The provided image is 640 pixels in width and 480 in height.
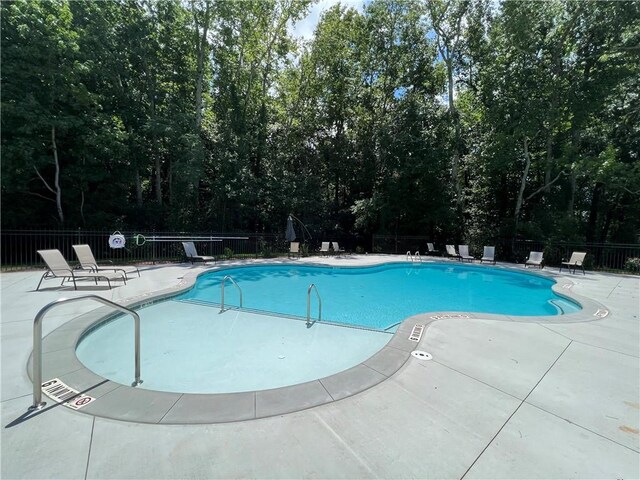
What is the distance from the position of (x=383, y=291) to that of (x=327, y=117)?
15797 millimetres

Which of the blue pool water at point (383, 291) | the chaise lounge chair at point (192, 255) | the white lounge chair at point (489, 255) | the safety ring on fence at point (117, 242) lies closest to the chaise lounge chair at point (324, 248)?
the blue pool water at point (383, 291)

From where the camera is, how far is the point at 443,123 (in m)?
18.1

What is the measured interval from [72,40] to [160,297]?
12378 mm

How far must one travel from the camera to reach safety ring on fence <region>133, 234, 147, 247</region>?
12.0 m

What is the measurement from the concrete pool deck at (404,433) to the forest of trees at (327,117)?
1338cm

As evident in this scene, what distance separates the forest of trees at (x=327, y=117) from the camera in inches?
507

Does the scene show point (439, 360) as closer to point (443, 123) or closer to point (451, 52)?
point (443, 123)

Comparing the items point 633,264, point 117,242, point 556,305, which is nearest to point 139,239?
point 117,242

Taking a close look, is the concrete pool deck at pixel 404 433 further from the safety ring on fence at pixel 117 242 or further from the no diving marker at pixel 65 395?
the safety ring on fence at pixel 117 242

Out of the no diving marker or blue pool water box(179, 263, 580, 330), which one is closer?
the no diving marker

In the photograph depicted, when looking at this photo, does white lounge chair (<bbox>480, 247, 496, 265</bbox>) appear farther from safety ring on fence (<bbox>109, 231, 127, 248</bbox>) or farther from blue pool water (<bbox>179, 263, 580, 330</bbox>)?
safety ring on fence (<bbox>109, 231, 127, 248</bbox>)

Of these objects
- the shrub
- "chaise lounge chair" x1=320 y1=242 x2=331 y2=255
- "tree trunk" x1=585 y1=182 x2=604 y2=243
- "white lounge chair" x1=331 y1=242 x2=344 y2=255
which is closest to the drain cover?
"chaise lounge chair" x1=320 y1=242 x2=331 y2=255

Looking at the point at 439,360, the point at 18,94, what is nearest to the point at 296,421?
the point at 439,360

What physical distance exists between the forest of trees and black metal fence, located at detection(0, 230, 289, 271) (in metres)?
1.54
